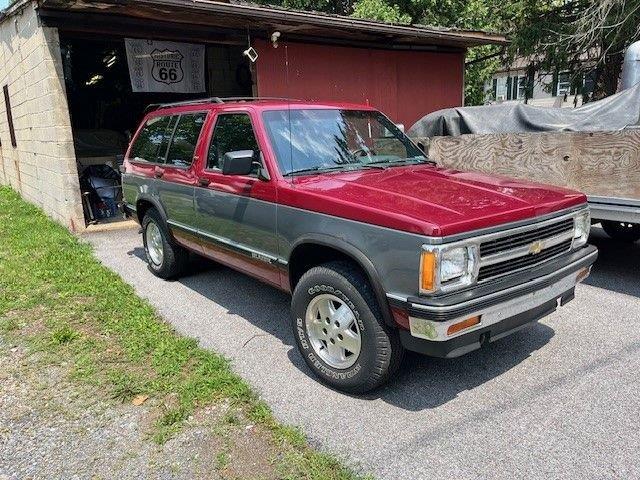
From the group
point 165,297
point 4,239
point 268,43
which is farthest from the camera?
point 268,43

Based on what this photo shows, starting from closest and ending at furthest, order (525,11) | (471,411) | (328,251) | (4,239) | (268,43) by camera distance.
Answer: (471,411)
(328,251)
(4,239)
(268,43)
(525,11)

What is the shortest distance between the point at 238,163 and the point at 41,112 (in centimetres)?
655

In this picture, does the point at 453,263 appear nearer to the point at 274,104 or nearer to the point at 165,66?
the point at 274,104

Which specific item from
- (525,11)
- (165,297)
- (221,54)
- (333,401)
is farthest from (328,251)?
(525,11)

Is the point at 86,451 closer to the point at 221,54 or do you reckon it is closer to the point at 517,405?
the point at 517,405

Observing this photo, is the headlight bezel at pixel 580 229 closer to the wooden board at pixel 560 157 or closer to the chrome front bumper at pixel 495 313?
the chrome front bumper at pixel 495 313

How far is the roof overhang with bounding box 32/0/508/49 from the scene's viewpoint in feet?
24.5

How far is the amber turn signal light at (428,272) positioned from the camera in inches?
108

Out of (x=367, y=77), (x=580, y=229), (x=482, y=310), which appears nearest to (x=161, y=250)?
(x=482, y=310)

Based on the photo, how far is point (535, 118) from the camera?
6.35 meters

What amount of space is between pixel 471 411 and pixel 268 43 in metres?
7.95

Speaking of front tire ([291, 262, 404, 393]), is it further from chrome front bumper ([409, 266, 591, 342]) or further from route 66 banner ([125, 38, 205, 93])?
route 66 banner ([125, 38, 205, 93])

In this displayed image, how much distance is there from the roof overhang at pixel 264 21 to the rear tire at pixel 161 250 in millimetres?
3306

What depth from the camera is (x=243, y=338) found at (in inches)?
172
